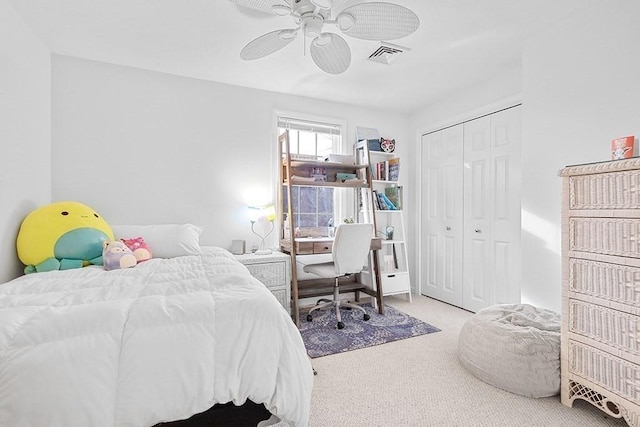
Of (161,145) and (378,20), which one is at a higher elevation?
A: (378,20)

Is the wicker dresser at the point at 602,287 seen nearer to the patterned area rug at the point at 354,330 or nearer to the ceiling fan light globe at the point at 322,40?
the patterned area rug at the point at 354,330

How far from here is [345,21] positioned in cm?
164

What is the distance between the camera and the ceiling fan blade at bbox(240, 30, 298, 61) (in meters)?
1.80

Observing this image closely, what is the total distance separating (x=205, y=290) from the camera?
1434 millimetres

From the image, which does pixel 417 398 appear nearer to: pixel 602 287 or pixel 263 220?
pixel 602 287

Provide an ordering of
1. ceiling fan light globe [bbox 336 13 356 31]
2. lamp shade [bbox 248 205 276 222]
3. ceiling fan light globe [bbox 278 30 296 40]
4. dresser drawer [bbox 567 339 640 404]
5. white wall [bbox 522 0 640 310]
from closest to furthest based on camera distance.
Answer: dresser drawer [bbox 567 339 640 404] < ceiling fan light globe [bbox 336 13 356 31] < ceiling fan light globe [bbox 278 30 296 40] < white wall [bbox 522 0 640 310] < lamp shade [bbox 248 205 276 222]

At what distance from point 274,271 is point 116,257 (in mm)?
1383

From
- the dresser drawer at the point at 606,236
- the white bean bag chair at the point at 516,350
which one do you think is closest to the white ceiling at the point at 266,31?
the dresser drawer at the point at 606,236

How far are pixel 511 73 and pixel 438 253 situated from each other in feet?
6.76

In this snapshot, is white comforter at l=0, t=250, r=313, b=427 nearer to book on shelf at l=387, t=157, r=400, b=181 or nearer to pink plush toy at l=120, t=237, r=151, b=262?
pink plush toy at l=120, t=237, r=151, b=262

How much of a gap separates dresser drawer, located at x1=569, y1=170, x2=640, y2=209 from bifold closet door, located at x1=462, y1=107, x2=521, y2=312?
1.26 meters

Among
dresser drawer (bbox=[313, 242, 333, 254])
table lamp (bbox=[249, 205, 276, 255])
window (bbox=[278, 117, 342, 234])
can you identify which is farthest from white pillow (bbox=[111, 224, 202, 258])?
window (bbox=[278, 117, 342, 234])

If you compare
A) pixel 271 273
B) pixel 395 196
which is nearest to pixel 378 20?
pixel 271 273

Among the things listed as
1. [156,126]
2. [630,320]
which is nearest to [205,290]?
[630,320]
